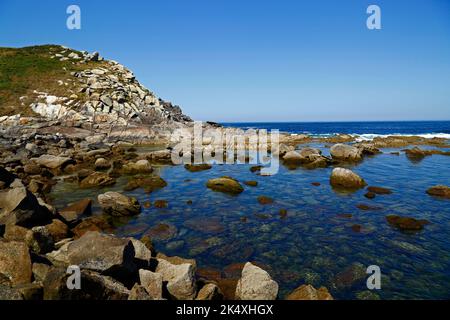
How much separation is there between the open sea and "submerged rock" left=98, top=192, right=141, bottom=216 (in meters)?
0.44

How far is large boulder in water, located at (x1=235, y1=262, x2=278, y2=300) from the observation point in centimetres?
728

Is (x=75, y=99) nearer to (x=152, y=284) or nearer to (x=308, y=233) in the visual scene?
(x=308, y=233)

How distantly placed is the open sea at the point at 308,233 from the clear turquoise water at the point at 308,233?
0.04 m

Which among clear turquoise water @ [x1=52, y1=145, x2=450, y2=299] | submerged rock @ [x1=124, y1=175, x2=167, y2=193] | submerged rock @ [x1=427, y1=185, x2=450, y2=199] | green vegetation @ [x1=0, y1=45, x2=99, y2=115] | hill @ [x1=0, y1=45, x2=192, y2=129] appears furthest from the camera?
green vegetation @ [x1=0, y1=45, x2=99, y2=115]

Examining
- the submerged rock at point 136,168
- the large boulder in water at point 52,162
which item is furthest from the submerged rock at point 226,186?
the large boulder in water at point 52,162

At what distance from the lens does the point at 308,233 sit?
12195 mm

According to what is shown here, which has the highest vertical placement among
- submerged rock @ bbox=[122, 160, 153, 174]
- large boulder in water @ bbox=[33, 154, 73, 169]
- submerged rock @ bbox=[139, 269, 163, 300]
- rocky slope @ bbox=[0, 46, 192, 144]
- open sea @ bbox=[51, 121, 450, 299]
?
rocky slope @ bbox=[0, 46, 192, 144]

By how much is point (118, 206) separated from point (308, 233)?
910 cm

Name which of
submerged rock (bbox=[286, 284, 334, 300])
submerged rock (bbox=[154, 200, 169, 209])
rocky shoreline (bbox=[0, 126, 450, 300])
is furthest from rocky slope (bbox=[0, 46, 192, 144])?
submerged rock (bbox=[286, 284, 334, 300])

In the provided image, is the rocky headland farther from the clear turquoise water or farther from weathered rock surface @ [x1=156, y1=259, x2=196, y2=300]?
the clear turquoise water

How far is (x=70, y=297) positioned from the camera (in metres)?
5.89

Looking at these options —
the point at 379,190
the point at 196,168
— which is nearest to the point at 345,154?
the point at 379,190
